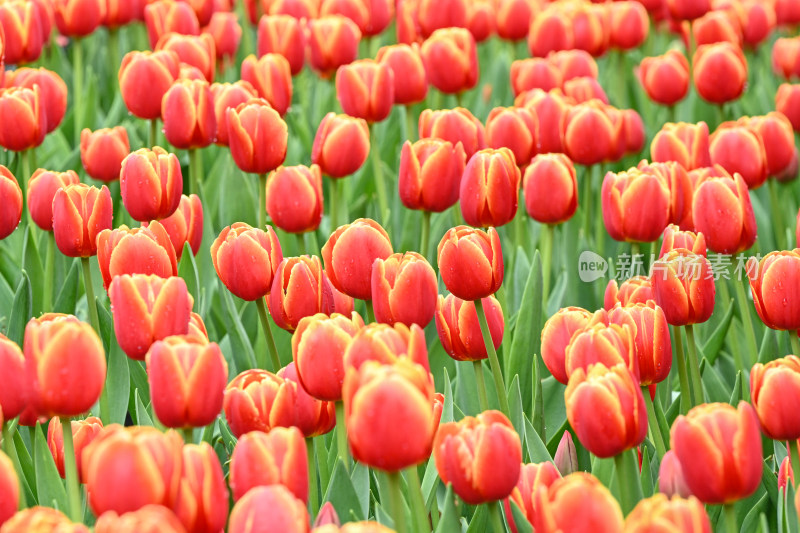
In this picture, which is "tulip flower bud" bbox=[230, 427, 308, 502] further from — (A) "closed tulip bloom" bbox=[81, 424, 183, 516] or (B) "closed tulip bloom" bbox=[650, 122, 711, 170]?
(B) "closed tulip bloom" bbox=[650, 122, 711, 170]

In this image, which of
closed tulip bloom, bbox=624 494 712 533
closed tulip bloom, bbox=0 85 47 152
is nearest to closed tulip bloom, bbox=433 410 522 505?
closed tulip bloom, bbox=624 494 712 533

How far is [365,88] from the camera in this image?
3.04 metres

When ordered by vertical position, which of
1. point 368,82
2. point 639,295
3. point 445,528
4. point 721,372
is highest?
point 368,82

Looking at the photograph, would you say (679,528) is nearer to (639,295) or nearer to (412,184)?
(639,295)

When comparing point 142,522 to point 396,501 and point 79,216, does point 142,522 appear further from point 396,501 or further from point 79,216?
point 79,216

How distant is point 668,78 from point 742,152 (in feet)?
2.79

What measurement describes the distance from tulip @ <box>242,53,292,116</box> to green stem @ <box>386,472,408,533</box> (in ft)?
6.37

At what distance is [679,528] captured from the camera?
116 centimetres

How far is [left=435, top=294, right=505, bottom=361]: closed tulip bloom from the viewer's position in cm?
A: 193

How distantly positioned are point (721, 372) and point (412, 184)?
93 cm

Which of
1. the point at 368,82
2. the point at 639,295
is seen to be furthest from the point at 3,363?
the point at 368,82

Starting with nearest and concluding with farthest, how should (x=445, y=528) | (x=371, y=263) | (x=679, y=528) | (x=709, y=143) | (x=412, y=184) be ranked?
(x=679, y=528), (x=445, y=528), (x=371, y=263), (x=412, y=184), (x=709, y=143)

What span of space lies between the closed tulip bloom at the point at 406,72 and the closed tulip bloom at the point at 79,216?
137cm

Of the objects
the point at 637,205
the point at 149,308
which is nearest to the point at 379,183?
the point at 637,205
